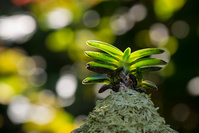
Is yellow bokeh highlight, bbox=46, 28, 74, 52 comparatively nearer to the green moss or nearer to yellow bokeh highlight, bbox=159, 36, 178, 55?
yellow bokeh highlight, bbox=159, 36, 178, 55

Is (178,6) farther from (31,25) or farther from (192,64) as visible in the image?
(31,25)

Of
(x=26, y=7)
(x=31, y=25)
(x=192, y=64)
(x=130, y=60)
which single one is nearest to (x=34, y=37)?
(x=31, y=25)

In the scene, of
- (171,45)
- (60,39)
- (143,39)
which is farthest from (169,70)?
(60,39)

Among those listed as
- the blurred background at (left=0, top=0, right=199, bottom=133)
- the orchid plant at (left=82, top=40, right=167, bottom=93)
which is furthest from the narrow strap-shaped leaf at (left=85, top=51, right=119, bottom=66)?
the blurred background at (left=0, top=0, right=199, bottom=133)

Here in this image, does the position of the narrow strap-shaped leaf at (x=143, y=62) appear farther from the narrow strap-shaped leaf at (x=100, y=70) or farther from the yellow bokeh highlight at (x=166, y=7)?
the yellow bokeh highlight at (x=166, y=7)

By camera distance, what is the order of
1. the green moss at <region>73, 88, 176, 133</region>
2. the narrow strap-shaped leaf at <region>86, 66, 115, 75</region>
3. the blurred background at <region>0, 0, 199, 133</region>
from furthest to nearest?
the blurred background at <region>0, 0, 199, 133</region> → the narrow strap-shaped leaf at <region>86, 66, 115, 75</region> → the green moss at <region>73, 88, 176, 133</region>

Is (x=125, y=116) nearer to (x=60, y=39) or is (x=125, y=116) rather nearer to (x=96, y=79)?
(x=96, y=79)

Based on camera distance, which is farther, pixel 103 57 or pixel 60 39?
pixel 60 39

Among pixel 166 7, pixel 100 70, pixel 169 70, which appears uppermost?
pixel 166 7
